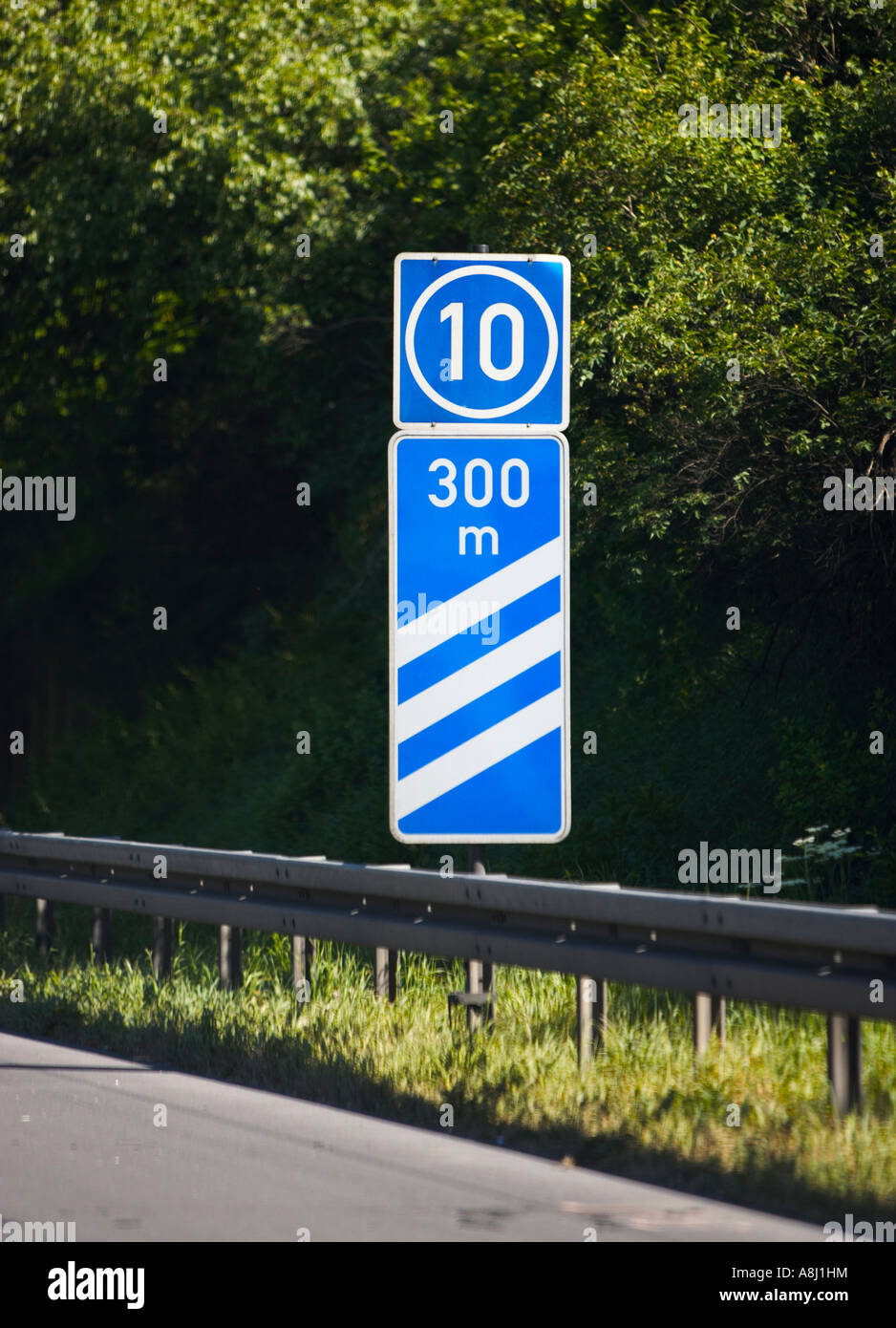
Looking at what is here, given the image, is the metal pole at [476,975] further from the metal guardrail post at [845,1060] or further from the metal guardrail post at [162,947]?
the metal guardrail post at [162,947]

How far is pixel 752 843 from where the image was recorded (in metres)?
16.2

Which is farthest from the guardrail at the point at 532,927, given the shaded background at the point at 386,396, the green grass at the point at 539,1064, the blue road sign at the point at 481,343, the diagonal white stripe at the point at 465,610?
the shaded background at the point at 386,396

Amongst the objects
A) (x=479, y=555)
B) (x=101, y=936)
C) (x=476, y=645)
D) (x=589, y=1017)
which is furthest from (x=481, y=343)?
(x=101, y=936)

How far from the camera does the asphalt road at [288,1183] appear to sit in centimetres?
625

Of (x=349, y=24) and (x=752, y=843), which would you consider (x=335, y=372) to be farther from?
(x=752, y=843)

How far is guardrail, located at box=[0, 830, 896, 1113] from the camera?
23.2ft

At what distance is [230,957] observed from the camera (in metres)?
11.0

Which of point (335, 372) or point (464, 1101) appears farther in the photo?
point (335, 372)

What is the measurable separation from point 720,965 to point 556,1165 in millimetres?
1014

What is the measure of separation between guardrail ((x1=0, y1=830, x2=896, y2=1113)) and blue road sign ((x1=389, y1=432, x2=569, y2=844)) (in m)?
0.43

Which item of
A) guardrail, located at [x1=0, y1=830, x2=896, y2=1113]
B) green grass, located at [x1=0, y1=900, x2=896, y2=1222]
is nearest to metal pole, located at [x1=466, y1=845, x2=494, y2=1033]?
guardrail, located at [x1=0, y1=830, x2=896, y2=1113]

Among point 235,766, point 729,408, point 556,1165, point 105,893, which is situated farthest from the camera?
point 235,766

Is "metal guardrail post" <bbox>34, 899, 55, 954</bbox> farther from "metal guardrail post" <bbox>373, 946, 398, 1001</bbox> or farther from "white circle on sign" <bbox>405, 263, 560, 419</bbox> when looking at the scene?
"white circle on sign" <bbox>405, 263, 560, 419</bbox>

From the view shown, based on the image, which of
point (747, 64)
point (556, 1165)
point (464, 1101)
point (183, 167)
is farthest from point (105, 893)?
point (183, 167)
